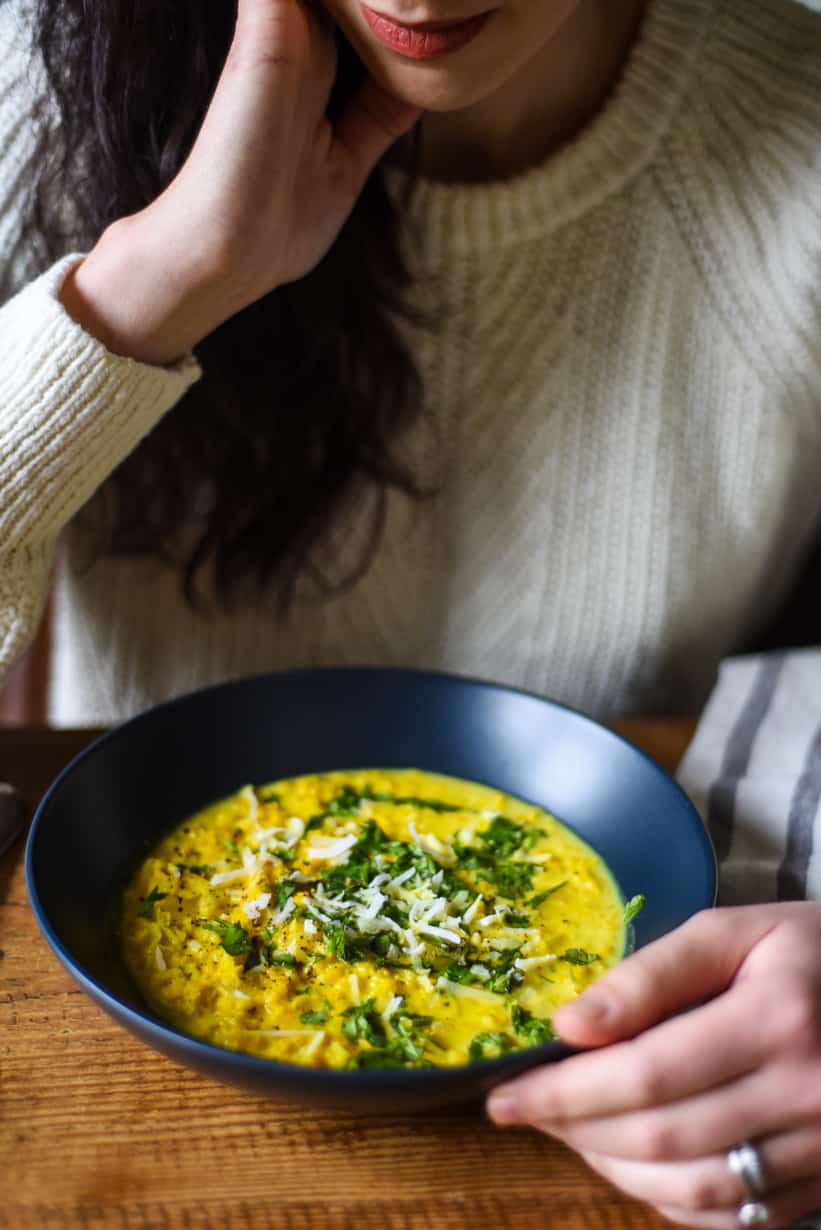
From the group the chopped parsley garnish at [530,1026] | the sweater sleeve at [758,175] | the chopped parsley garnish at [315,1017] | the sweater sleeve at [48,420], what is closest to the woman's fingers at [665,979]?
the chopped parsley garnish at [530,1026]

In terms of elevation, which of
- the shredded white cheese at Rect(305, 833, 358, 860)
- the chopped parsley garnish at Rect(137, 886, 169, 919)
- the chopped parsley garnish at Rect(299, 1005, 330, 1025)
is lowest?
the shredded white cheese at Rect(305, 833, 358, 860)

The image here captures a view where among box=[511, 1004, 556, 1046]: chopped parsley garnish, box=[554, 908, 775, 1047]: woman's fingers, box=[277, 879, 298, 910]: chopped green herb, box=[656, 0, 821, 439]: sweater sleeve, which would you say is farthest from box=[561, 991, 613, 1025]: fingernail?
box=[656, 0, 821, 439]: sweater sleeve

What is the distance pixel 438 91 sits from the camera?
3.59ft

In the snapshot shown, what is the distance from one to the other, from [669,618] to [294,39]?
88 cm

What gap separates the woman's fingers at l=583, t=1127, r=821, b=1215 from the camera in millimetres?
750

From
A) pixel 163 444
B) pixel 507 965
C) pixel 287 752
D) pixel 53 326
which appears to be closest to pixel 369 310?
pixel 163 444

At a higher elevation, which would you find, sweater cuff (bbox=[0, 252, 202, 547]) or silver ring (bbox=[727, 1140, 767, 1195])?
sweater cuff (bbox=[0, 252, 202, 547])

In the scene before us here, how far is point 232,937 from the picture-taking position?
3.17 feet

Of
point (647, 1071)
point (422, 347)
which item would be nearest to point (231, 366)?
point (422, 347)

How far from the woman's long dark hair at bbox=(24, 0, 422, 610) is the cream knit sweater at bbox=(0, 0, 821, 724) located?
5 centimetres

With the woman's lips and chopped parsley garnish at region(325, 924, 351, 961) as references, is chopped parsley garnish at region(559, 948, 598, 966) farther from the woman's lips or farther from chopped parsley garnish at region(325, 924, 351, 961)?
the woman's lips

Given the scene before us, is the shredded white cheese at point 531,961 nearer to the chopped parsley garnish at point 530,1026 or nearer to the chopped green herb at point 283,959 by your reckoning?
the chopped parsley garnish at point 530,1026

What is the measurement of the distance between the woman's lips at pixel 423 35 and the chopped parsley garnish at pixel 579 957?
0.80 metres

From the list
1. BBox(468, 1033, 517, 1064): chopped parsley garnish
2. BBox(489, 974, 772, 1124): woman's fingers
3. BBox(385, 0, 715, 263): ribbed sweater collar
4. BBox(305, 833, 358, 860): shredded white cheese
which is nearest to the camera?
BBox(489, 974, 772, 1124): woman's fingers
